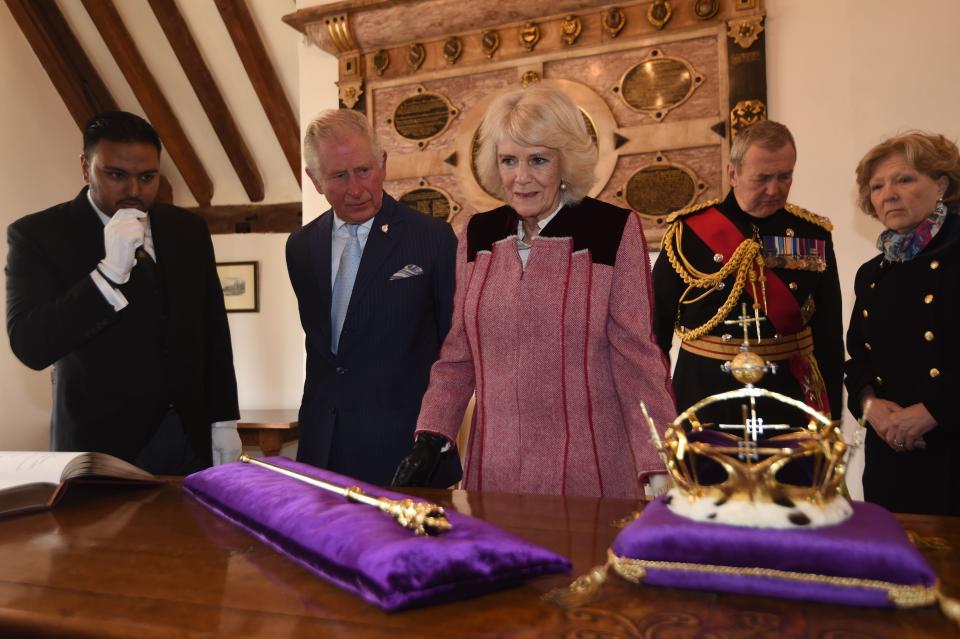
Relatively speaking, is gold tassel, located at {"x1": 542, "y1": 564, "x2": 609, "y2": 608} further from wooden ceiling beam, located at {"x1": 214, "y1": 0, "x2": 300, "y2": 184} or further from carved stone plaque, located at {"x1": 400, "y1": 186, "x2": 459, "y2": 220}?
wooden ceiling beam, located at {"x1": 214, "y1": 0, "x2": 300, "y2": 184}

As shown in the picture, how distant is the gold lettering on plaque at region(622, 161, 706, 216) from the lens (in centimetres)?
392

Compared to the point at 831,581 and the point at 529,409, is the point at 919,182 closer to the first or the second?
the point at 529,409

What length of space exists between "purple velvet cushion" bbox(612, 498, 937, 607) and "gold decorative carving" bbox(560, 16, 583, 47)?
3.64 metres

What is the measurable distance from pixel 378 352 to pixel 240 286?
5409 mm

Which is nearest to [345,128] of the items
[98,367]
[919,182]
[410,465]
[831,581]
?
[98,367]

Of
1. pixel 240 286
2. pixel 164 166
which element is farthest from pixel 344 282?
pixel 164 166

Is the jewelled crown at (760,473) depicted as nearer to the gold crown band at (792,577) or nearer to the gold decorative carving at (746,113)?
the gold crown band at (792,577)

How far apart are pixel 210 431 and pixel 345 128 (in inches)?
37.3

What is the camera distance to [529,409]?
5.52ft

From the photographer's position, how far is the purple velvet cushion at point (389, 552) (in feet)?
2.64

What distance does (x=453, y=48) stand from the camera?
437cm

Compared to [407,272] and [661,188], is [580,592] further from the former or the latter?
[661,188]

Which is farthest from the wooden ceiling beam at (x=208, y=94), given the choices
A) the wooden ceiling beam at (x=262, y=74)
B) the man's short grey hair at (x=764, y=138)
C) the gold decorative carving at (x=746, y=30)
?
the man's short grey hair at (x=764, y=138)

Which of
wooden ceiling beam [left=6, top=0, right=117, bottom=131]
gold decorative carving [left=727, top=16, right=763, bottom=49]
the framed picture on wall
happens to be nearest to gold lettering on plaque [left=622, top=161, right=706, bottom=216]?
gold decorative carving [left=727, top=16, right=763, bottom=49]
